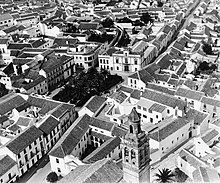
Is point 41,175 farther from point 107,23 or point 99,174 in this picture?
point 107,23

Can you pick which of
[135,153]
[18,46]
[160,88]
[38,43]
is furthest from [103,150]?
[18,46]

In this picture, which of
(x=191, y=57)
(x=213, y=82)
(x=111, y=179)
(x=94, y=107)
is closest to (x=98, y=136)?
(x=94, y=107)

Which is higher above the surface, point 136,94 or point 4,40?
point 4,40

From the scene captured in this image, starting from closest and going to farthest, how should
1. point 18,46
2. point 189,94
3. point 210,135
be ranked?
point 210,135, point 189,94, point 18,46

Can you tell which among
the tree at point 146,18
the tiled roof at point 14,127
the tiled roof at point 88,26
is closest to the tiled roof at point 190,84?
the tiled roof at point 14,127

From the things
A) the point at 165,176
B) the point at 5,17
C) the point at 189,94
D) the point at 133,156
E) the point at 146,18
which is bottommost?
the point at 165,176

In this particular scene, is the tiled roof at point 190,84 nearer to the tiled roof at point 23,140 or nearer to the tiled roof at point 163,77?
the tiled roof at point 163,77
